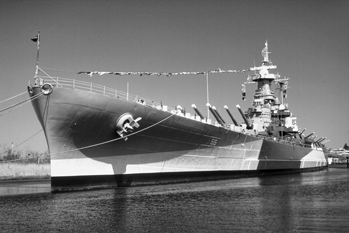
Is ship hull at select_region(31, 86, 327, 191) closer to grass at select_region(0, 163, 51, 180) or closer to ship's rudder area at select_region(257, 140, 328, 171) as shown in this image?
ship's rudder area at select_region(257, 140, 328, 171)

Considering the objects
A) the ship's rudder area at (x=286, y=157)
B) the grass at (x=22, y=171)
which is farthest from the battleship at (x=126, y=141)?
the grass at (x=22, y=171)

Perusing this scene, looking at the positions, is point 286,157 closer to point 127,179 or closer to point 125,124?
point 127,179

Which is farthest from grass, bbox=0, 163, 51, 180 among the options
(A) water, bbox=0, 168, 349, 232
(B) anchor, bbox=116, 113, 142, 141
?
(B) anchor, bbox=116, 113, 142, 141

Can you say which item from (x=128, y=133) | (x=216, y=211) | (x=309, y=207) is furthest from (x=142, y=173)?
(x=309, y=207)

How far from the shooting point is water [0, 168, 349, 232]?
11602 mm

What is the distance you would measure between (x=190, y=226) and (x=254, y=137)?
21885 millimetres

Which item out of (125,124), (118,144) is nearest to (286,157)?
(118,144)

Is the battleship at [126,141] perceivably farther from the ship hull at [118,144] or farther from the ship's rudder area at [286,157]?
the ship's rudder area at [286,157]

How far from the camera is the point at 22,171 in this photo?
39469 millimetres

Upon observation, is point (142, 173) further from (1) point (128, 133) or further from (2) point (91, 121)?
(2) point (91, 121)

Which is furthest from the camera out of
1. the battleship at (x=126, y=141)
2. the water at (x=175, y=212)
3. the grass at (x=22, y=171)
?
the grass at (x=22, y=171)

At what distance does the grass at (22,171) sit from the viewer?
38.2 m

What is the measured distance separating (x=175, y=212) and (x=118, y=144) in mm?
7941

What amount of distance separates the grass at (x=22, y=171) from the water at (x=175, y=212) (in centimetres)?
2140
